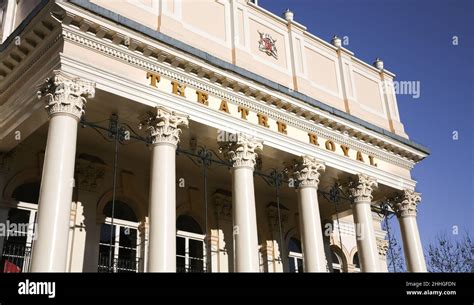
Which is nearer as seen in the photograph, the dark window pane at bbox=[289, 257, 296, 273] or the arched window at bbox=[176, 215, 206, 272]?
the arched window at bbox=[176, 215, 206, 272]

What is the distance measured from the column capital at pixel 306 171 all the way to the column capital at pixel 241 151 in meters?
2.12

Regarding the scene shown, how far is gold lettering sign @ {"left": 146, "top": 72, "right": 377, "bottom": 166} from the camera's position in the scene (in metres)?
13.8

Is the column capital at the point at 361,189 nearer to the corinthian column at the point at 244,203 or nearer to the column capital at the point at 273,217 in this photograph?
the column capital at the point at 273,217

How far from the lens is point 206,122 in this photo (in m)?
14.3

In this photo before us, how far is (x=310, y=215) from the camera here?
51.9 feet

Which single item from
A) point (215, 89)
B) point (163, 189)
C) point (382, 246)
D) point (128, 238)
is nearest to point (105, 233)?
point (128, 238)

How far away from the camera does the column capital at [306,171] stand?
1631 cm

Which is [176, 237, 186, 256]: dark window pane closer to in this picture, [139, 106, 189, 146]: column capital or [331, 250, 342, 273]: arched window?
[139, 106, 189, 146]: column capital

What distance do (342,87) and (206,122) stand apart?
8.07 metres

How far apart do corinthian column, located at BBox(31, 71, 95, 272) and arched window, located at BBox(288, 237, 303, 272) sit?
484 inches

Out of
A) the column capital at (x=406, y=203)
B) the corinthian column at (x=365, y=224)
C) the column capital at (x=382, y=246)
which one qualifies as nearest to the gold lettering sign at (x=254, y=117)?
the corinthian column at (x=365, y=224)

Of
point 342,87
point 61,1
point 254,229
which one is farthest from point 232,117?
point 342,87

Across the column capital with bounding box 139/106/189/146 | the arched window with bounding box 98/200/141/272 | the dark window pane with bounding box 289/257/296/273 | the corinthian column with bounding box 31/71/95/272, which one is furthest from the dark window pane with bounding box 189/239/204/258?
the corinthian column with bounding box 31/71/95/272
